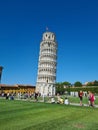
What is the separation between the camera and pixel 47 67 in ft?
451

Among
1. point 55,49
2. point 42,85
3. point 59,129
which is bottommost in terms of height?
point 59,129

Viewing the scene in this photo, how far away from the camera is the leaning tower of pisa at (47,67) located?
137 meters

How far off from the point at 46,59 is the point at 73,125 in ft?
405

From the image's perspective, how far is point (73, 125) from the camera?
14805 millimetres

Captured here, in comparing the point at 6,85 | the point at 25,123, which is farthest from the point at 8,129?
the point at 6,85

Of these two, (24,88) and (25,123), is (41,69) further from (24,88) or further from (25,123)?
(25,123)

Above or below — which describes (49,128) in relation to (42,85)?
below

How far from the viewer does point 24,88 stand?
526ft

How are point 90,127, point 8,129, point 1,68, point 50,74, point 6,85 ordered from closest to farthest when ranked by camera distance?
point 8,129 → point 90,127 → point 1,68 → point 50,74 → point 6,85

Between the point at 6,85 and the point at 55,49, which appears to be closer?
the point at 55,49

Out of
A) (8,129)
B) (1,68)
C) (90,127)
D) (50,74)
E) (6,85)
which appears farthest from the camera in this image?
(6,85)

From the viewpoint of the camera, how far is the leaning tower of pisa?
13738 centimetres

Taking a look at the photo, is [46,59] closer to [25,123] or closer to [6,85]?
[6,85]

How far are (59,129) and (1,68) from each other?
3352 inches
